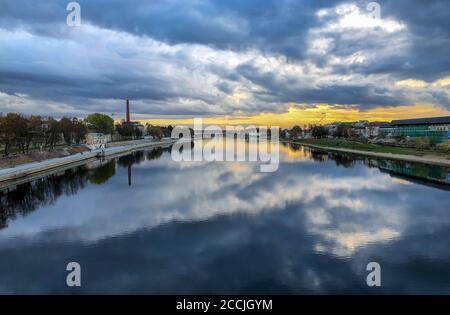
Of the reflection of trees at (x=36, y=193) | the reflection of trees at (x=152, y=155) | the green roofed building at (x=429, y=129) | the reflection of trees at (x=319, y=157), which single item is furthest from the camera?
the green roofed building at (x=429, y=129)

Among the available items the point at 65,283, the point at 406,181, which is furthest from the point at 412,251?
the point at 406,181

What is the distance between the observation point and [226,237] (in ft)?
24.9

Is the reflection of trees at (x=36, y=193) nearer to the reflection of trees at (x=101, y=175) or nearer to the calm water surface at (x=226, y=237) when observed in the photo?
the calm water surface at (x=226, y=237)

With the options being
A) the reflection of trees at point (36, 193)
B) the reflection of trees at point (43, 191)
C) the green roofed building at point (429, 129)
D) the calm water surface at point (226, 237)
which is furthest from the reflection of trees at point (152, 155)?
the green roofed building at point (429, 129)

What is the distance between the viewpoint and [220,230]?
8.13 m

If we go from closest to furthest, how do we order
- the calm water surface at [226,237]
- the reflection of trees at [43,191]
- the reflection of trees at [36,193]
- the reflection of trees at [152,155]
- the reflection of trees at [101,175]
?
the calm water surface at [226,237] < the reflection of trees at [36,193] < the reflection of trees at [43,191] < the reflection of trees at [101,175] < the reflection of trees at [152,155]

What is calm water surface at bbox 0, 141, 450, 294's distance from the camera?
5410mm

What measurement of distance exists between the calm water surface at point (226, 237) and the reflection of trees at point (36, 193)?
70mm

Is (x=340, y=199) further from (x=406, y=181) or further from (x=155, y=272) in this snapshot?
(x=155, y=272)

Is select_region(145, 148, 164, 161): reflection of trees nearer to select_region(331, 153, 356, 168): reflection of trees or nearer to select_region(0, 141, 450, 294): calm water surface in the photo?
select_region(0, 141, 450, 294): calm water surface

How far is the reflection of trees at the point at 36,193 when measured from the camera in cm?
1041

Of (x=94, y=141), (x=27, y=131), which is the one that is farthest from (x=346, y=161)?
(x=94, y=141)

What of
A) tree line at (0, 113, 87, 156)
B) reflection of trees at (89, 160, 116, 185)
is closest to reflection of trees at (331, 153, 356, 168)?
reflection of trees at (89, 160, 116, 185)

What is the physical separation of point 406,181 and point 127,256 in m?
15.1
